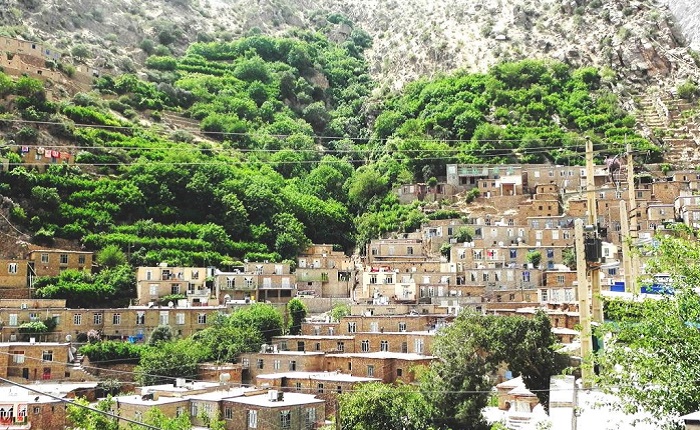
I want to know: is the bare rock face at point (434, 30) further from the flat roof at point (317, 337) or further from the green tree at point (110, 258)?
the flat roof at point (317, 337)

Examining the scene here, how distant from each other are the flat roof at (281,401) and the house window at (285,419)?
30cm

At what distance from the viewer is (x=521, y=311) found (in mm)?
41594

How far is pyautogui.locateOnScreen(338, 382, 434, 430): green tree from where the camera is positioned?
28500mm

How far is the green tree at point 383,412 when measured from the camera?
28500 mm

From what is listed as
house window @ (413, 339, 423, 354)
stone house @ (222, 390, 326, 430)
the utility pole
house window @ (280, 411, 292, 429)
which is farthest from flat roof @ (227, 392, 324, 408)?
the utility pole

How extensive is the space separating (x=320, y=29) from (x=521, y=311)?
102 metres

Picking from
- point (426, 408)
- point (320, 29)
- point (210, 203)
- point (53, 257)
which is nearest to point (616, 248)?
point (426, 408)

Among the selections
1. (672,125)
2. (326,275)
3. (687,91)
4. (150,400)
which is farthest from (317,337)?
(687,91)

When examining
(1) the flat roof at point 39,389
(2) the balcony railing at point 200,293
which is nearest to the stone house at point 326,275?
(2) the balcony railing at point 200,293

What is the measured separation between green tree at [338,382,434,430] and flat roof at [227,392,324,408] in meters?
1.99

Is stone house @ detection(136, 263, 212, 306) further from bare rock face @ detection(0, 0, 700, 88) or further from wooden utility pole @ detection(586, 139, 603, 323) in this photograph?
bare rock face @ detection(0, 0, 700, 88)

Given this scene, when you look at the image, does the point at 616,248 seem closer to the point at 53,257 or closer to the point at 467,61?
the point at 53,257

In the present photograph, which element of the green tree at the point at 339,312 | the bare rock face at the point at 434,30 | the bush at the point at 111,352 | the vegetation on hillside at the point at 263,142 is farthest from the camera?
the bare rock face at the point at 434,30

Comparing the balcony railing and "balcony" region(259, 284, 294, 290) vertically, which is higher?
"balcony" region(259, 284, 294, 290)
